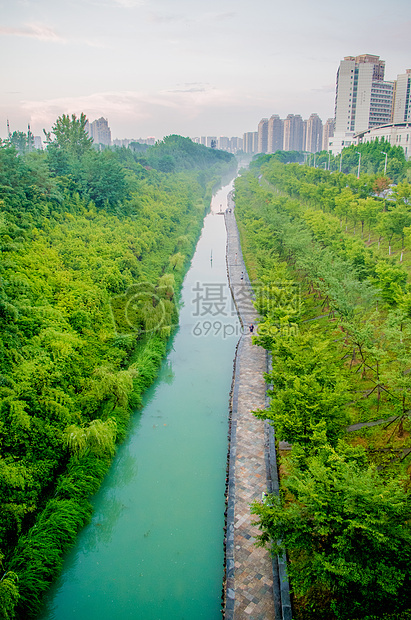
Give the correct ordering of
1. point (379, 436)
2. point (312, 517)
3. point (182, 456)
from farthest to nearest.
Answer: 1. point (182, 456)
2. point (379, 436)
3. point (312, 517)

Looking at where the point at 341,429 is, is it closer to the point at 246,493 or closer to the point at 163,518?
the point at 246,493

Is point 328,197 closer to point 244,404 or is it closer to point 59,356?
point 244,404

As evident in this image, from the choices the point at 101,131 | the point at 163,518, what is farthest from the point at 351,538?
the point at 101,131

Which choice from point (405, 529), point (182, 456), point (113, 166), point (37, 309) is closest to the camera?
point (405, 529)

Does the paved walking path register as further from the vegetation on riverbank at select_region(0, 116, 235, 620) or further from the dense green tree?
the vegetation on riverbank at select_region(0, 116, 235, 620)

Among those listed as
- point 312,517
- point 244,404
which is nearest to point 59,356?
point 244,404

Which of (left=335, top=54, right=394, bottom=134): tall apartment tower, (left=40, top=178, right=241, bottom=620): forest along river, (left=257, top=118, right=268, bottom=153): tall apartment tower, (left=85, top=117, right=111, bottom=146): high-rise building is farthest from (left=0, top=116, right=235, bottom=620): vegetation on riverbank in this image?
(left=257, top=118, right=268, bottom=153): tall apartment tower
